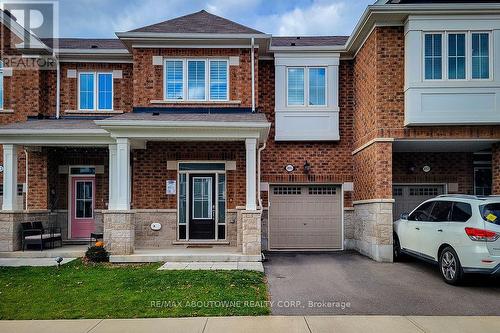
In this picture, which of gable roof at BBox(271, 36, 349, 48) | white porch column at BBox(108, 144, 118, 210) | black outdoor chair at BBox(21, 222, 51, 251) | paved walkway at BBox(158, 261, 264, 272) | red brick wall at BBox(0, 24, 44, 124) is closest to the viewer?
paved walkway at BBox(158, 261, 264, 272)

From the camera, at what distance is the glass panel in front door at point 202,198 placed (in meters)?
13.5

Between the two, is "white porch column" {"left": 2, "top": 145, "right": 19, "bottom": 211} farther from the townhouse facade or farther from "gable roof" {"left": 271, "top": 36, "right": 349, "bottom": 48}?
"gable roof" {"left": 271, "top": 36, "right": 349, "bottom": 48}

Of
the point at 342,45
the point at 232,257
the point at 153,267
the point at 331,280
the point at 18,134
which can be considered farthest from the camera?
the point at 342,45

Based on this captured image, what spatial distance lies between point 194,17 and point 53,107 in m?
5.60

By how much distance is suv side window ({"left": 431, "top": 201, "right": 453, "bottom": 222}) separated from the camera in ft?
29.8

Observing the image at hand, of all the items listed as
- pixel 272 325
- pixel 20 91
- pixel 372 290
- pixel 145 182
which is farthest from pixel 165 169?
pixel 272 325

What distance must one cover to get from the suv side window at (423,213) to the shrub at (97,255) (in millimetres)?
7808

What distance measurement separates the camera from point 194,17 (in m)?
14.7

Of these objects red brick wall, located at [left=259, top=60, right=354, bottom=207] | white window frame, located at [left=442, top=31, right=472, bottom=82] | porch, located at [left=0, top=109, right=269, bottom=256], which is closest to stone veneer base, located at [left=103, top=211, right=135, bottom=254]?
porch, located at [left=0, top=109, right=269, bottom=256]

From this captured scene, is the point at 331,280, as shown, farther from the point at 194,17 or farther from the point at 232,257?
the point at 194,17

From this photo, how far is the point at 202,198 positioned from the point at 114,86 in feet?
15.8

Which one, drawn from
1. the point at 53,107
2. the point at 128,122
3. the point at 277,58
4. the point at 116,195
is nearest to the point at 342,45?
the point at 277,58

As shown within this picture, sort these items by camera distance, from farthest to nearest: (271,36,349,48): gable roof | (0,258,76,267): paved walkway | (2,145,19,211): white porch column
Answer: (271,36,349,48): gable roof → (2,145,19,211): white porch column → (0,258,76,267): paved walkway

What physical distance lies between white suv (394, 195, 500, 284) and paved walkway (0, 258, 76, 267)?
29.1 feet
